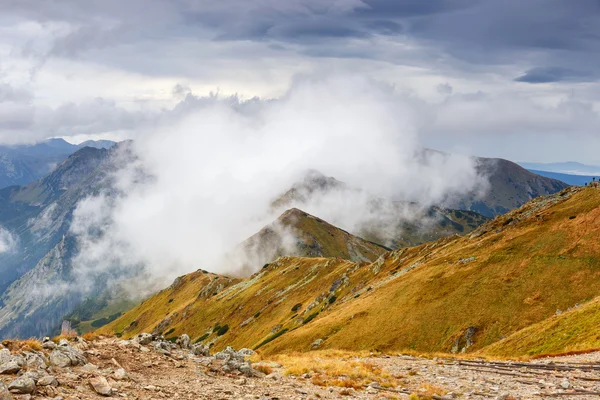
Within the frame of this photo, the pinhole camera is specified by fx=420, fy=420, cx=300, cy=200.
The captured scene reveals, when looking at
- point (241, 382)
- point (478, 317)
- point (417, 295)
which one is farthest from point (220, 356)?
point (417, 295)

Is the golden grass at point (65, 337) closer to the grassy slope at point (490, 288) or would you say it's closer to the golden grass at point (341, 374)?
the golden grass at point (341, 374)

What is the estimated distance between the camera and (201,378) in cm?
2455

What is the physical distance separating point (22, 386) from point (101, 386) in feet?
10.2

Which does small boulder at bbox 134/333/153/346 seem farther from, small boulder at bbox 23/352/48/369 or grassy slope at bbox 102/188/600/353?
grassy slope at bbox 102/188/600/353

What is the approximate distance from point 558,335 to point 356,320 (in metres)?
49.4

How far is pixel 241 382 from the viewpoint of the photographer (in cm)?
2455

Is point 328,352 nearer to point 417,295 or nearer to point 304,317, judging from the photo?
point 417,295

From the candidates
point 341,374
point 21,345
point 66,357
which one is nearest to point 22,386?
point 66,357

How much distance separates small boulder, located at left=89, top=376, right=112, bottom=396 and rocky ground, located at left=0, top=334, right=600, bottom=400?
0.14ft

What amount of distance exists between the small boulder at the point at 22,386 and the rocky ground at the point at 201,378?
0.12ft

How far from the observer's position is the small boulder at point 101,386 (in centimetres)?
1862

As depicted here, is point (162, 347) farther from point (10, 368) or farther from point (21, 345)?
point (10, 368)

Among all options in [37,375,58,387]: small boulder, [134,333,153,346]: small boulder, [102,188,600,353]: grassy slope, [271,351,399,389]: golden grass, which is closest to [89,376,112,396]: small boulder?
[37,375,58,387]: small boulder

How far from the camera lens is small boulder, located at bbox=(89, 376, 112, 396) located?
61.1ft
